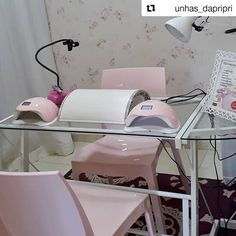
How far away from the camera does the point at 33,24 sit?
2.76m

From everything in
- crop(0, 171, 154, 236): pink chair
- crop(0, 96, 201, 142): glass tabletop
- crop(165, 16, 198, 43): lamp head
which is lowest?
crop(0, 171, 154, 236): pink chair

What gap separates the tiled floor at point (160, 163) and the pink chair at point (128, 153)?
18.5 inches

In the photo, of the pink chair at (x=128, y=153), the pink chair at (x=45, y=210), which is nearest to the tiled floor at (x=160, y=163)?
the pink chair at (x=128, y=153)

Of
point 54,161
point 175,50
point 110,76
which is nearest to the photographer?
point 110,76

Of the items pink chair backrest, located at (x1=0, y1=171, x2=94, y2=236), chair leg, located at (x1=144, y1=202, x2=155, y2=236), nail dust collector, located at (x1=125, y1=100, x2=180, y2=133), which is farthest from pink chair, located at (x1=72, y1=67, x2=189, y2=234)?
pink chair backrest, located at (x1=0, y1=171, x2=94, y2=236)

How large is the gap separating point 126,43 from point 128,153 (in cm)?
117

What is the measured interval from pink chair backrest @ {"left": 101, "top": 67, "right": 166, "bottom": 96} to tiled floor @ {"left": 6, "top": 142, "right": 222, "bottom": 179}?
1.68ft

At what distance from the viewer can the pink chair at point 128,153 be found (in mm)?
1671

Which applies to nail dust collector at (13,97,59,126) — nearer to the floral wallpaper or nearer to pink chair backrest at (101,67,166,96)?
pink chair backrest at (101,67,166,96)

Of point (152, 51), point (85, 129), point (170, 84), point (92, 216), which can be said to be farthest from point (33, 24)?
point (92, 216)

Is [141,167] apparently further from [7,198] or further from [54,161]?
[54,161]

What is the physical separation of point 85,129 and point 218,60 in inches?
22.9

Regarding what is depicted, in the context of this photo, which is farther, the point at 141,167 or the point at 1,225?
the point at 141,167

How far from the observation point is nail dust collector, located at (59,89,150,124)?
144 centimetres
